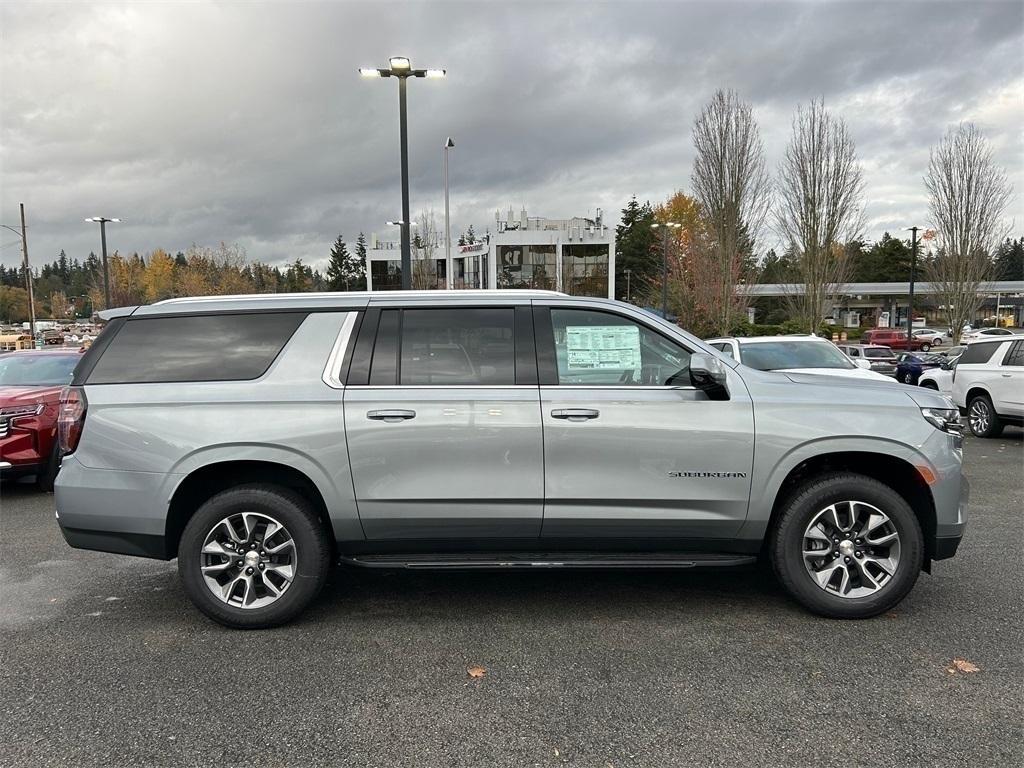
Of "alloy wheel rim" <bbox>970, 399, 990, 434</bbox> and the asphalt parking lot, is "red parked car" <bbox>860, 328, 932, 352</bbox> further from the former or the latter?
the asphalt parking lot

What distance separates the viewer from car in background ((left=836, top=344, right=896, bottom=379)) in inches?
952

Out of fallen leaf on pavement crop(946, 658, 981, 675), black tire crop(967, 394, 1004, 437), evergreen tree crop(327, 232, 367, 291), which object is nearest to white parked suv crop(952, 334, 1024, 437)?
black tire crop(967, 394, 1004, 437)

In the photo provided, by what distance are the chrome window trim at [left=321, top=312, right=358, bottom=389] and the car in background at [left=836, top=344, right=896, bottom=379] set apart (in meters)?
21.8

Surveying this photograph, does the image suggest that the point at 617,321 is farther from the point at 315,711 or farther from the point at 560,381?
the point at 315,711

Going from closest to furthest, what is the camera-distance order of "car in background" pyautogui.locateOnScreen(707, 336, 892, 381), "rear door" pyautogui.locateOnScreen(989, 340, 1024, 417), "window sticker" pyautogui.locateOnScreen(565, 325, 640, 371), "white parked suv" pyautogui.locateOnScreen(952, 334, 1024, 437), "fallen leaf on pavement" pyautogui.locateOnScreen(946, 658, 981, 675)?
"fallen leaf on pavement" pyautogui.locateOnScreen(946, 658, 981, 675) < "window sticker" pyautogui.locateOnScreen(565, 325, 640, 371) < "car in background" pyautogui.locateOnScreen(707, 336, 892, 381) < "rear door" pyautogui.locateOnScreen(989, 340, 1024, 417) < "white parked suv" pyautogui.locateOnScreen(952, 334, 1024, 437)

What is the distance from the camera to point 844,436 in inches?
155

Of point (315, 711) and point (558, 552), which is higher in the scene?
point (558, 552)

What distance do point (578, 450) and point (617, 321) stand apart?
829 millimetres

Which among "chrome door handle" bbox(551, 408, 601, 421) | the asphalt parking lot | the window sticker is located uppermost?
the window sticker

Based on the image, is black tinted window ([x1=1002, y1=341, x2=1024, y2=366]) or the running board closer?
the running board

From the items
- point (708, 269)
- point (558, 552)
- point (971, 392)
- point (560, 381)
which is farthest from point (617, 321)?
point (708, 269)

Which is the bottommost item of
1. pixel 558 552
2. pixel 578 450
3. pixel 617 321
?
pixel 558 552

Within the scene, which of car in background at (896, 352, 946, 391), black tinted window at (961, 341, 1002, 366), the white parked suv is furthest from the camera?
car in background at (896, 352, 946, 391)

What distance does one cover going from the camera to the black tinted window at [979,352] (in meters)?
11.4
